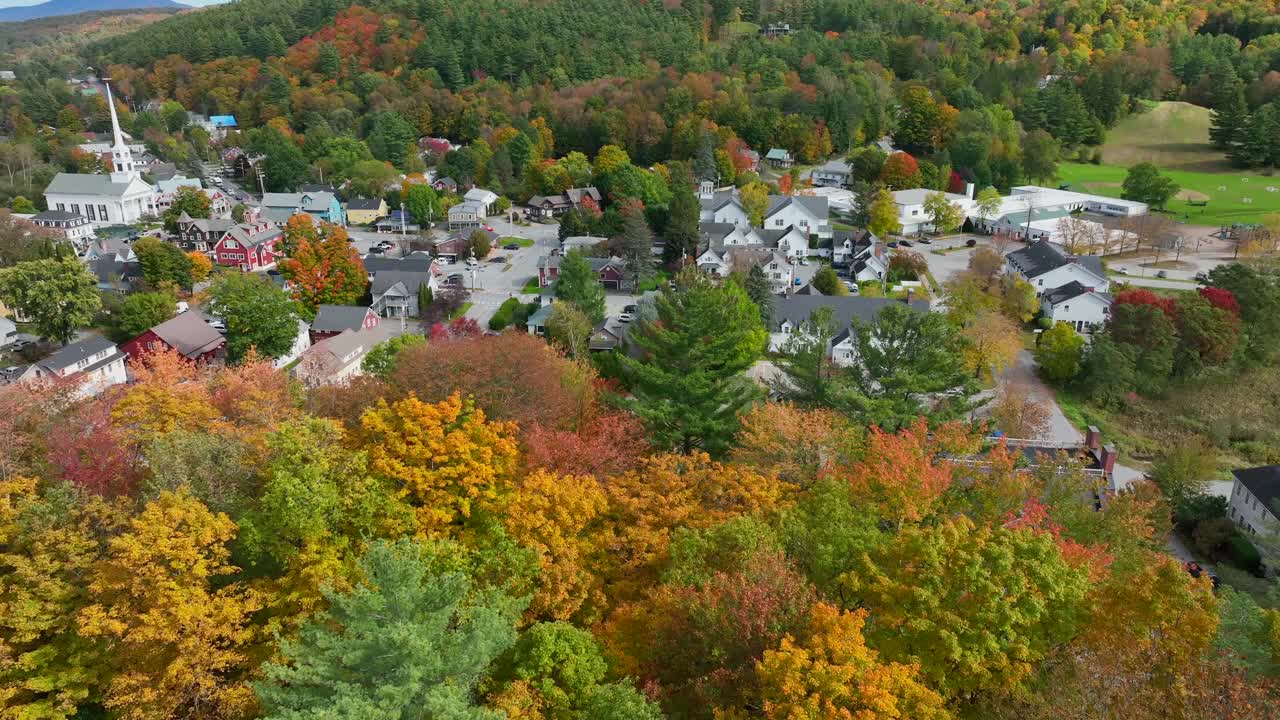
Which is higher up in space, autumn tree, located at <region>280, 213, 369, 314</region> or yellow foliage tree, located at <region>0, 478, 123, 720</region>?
yellow foliage tree, located at <region>0, 478, 123, 720</region>

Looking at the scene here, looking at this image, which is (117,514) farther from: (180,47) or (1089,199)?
(180,47)

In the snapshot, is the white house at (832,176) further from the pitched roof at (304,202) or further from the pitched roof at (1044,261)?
the pitched roof at (304,202)

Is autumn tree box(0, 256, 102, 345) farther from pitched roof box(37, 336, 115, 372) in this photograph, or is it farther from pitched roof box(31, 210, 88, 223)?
pitched roof box(31, 210, 88, 223)

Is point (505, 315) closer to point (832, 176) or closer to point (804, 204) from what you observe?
point (804, 204)

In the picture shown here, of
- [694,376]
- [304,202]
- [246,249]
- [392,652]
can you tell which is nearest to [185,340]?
[246,249]

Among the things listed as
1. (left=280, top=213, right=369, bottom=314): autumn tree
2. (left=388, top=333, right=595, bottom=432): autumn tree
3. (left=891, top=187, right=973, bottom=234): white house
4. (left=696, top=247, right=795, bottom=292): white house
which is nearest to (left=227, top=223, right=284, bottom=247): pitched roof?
(left=280, top=213, right=369, bottom=314): autumn tree

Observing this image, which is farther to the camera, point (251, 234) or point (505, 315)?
point (251, 234)
